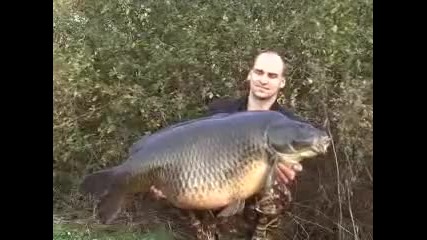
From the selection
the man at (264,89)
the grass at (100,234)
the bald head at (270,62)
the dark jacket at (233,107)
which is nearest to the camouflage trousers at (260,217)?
the man at (264,89)

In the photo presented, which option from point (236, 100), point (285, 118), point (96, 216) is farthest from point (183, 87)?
point (96, 216)

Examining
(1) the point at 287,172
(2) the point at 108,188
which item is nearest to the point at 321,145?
(1) the point at 287,172

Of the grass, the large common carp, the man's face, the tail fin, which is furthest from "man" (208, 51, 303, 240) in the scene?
the tail fin

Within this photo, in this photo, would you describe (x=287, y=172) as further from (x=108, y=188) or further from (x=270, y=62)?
(x=108, y=188)

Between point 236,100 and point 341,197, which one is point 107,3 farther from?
point 341,197

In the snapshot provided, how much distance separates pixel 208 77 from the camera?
11.2 feet

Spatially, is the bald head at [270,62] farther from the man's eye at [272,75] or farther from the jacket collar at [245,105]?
the jacket collar at [245,105]

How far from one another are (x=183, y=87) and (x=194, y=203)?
2.07 feet

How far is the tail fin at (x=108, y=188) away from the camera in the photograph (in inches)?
127

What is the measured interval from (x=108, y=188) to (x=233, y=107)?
2.42 feet

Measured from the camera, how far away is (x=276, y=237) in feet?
10.9

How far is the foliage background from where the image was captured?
3.31 m

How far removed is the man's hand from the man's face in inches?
14.7

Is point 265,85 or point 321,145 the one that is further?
point 265,85
